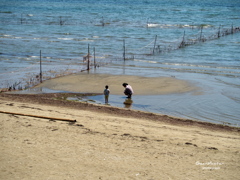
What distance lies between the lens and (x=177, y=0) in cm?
10612

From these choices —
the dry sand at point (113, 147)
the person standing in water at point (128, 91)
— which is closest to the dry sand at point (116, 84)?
the person standing in water at point (128, 91)

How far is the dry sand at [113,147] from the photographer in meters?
7.23

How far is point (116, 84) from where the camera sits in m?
18.1

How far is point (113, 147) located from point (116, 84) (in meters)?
9.73

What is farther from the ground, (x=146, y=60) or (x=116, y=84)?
(x=146, y=60)

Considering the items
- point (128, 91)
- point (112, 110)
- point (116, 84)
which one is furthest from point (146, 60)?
point (112, 110)

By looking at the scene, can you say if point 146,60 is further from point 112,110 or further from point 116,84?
point 112,110

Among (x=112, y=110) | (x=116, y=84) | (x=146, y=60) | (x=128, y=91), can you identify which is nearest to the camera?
(x=112, y=110)

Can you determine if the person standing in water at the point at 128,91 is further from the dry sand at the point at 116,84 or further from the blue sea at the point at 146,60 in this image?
the dry sand at the point at 116,84

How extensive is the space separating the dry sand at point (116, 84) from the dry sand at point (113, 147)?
5.02 meters

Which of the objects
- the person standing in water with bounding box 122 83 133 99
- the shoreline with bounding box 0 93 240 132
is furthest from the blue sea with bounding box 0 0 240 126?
the shoreline with bounding box 0 93 240 132

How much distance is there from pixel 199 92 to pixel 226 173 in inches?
383

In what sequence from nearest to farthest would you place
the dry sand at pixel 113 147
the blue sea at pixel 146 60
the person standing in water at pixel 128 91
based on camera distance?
the dry sand at pixel 113 147 → the blue sea at pixel 146 60 → the person standing in water at pixel 128 91

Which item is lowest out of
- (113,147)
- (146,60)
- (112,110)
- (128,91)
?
(113,147)
